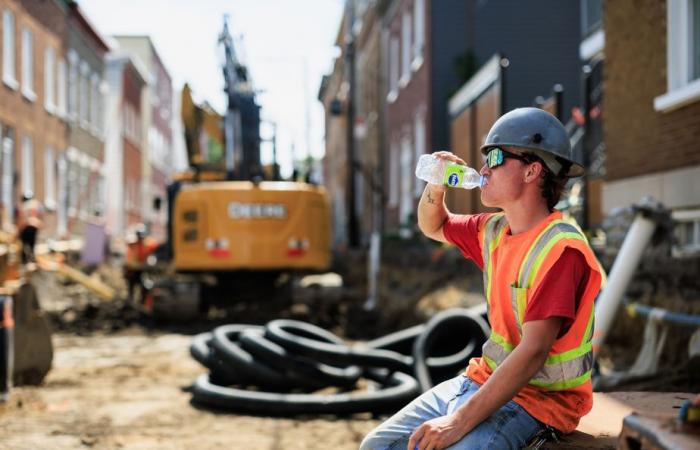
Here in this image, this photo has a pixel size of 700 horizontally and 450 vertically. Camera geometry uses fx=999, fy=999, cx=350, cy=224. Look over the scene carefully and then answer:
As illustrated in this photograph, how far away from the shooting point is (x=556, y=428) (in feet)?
10.2

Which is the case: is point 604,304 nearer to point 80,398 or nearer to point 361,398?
point 361,398

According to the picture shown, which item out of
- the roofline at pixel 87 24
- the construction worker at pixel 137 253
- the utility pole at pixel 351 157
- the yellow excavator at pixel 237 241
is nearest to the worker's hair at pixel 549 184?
the yellow excavator at pixel 237 241

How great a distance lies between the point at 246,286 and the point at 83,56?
19655 mm

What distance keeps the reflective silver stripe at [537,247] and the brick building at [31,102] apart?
65.2ft

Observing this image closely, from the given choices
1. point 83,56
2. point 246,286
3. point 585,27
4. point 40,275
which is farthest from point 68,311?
point 83,56

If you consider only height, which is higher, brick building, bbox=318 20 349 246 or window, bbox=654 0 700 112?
brick building, bbox=318 20 349 246

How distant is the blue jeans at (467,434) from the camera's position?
2.96 metres

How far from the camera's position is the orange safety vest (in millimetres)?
2992

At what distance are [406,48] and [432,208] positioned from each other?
2314 centimetres

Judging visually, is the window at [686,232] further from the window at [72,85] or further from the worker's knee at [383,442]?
the window at [72,85]

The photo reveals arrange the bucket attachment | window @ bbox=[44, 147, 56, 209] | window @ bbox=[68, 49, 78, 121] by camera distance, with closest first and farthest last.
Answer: the bucket attachment < window @ bbox=[44, 147, 56, 209] < window @ bbox=[68, 49, 78, 121]

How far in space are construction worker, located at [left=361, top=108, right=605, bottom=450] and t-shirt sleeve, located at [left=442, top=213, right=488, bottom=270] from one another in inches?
3.7

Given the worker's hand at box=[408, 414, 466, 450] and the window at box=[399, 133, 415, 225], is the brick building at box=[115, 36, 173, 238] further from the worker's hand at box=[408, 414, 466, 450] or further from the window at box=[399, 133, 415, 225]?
the worker's hand at box=[408, 414, 466, 450]

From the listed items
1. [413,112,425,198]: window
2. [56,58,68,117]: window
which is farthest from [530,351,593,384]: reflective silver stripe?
[56,58,68,117]: window
